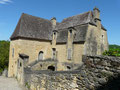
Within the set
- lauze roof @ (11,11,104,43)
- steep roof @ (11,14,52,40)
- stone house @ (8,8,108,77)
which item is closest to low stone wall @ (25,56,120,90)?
stone house @ (8,8,108,77)

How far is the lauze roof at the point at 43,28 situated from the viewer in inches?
676

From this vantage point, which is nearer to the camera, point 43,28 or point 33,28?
point 33,28

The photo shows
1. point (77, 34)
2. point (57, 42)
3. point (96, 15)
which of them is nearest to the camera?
point (77, 34)

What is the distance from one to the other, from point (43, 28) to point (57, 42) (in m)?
4.06

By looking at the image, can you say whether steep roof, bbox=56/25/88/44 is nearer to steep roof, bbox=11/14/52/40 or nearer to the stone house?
the stone house

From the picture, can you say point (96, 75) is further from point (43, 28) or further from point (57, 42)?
point (43, 28)

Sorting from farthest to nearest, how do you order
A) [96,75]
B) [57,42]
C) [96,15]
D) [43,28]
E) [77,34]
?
[43,28] → [57,42] → [96,15] → [77,34] → [96,75]

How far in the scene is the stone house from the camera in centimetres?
1645

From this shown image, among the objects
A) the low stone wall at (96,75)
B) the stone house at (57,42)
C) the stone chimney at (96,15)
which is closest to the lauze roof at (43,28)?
the stone house at (57,42)

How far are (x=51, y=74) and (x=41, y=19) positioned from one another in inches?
670

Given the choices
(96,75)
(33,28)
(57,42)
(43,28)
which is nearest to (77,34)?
(57,42)

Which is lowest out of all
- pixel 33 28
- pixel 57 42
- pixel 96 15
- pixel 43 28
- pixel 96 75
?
pixel 96 75

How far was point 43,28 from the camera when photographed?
21062mm

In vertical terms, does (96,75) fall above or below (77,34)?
below
